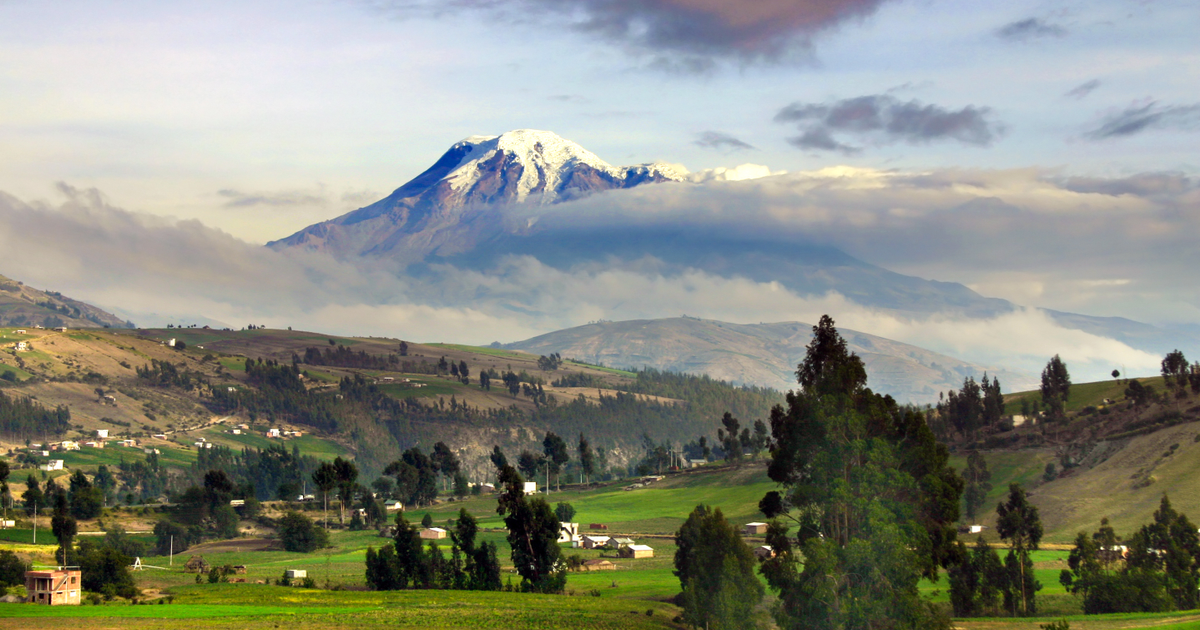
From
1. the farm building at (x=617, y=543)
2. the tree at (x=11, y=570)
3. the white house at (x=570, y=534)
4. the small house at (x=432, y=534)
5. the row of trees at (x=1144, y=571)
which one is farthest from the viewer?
the small house at (x=432, y=534)

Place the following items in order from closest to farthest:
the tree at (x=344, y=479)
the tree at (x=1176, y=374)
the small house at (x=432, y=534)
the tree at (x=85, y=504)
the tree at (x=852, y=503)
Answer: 1. the tree at (x=852, y=503)
2. the tree at (x=85, y=504)
3. the small house at (x=432, y=534)
4. the tree at (x=1176, y=374)
5. the tree at (x=344, y=479)

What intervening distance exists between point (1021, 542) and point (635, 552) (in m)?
63.0

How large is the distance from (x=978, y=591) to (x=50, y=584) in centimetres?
7473

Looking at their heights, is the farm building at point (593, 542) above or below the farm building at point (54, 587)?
below

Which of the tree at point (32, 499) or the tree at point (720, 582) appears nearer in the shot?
the tree at point (720, 582)

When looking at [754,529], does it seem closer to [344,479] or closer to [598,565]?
[598,565]

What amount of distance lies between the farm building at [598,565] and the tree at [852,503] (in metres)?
60.5

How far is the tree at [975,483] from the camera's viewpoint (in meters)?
151

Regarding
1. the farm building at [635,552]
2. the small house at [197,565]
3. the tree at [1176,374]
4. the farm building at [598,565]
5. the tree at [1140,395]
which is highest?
the tree at [1176,374]

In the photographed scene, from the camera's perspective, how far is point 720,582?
79188mm

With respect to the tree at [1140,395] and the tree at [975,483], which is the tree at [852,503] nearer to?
the tree at [975,483]

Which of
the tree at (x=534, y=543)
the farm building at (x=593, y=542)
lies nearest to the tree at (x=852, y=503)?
the tree at (x=534, y=543)

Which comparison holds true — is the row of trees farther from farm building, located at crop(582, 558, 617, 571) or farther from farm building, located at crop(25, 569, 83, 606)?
farm building, located at crop(25, 569, 83, 606)

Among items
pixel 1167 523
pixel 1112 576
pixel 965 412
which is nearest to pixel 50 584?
pixel 1112 576
